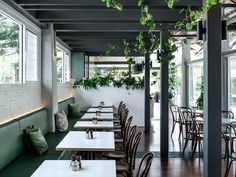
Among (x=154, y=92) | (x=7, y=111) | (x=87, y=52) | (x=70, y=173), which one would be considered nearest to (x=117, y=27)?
(x=7, y=111)

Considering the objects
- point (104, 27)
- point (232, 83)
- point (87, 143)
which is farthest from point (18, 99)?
point (232, 83)

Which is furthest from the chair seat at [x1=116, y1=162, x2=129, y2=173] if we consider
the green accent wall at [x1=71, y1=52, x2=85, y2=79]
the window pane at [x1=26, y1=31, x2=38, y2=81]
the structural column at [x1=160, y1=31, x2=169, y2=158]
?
the green accent wall at [x1=71, y1=52, x2=85, y2=79]

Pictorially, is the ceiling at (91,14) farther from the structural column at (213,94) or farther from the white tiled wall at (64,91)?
the white tiled wall at (64,91)

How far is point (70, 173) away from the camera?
2795 millimetres

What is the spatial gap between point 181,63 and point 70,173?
12156 mm

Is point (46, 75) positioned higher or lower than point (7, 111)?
higher

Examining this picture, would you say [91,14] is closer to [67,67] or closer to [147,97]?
[147,97]

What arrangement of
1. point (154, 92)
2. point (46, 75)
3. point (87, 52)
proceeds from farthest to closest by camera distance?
point (154, 92) < point (87, 52) < point (46, 75)

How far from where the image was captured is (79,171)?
112 inches

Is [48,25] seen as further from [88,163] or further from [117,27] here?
[88,163]

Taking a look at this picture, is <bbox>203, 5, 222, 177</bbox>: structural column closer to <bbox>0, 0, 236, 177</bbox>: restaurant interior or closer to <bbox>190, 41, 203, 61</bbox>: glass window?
<bbox>0, 0, 236, 177</bbox>: restaurant interior

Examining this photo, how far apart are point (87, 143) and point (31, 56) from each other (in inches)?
120

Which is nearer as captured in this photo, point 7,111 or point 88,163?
point 88,163

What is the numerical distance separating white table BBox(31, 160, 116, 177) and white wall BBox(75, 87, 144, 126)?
25.9 feet
